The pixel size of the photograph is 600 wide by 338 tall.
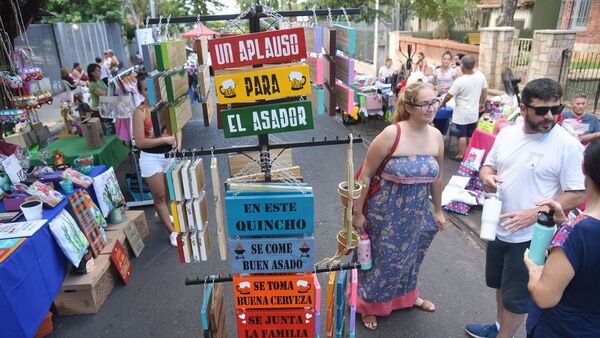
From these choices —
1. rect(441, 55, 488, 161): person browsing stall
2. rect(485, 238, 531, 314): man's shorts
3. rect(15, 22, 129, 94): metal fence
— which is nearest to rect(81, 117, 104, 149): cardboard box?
rect(485, 238, 531, 314): man's shorts

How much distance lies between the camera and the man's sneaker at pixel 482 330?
9.82ft

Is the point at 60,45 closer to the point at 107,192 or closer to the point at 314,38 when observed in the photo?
the point at 107,192

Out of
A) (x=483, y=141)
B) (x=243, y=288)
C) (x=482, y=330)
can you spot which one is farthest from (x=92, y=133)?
(x=483, y=141)

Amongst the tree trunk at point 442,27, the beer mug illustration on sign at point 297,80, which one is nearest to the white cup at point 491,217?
the beer mug illustration on sign at point 297,80

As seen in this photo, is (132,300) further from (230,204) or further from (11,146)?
(230,204)

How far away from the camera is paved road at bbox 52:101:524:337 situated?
3188mm

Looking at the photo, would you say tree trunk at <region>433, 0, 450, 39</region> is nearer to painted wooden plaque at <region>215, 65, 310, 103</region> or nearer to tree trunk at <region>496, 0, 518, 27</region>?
tree trunk at <region>496, 0, 518, 27</region>

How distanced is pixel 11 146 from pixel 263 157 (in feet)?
Result: 10.2

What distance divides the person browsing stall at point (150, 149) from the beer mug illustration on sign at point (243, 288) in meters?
1.74

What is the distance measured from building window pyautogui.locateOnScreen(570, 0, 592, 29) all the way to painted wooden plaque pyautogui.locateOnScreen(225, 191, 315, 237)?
68.5 feet

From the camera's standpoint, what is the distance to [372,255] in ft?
9.56

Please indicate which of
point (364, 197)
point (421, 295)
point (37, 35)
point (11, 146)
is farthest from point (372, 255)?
point (37, 35)

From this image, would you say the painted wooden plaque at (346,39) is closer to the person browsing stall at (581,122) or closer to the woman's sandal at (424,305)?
the woman's sandal at (424,305)

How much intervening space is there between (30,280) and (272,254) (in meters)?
1.98
